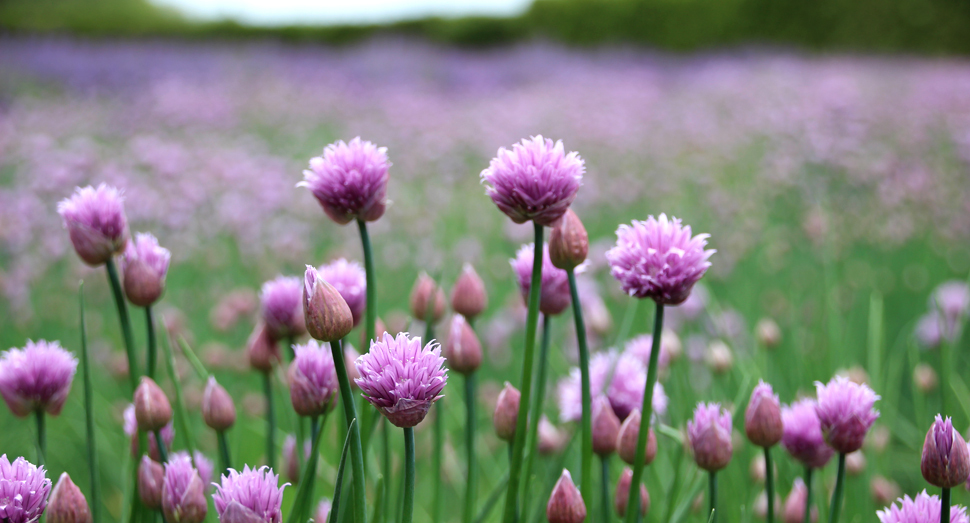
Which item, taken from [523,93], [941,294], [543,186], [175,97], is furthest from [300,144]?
[543,186]

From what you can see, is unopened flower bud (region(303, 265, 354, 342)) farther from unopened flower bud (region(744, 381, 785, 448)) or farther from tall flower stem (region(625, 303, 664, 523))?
unopened flower bud (region(744, 381, 785, 448))

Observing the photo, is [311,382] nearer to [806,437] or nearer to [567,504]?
[567,504]

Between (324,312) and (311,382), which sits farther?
(311,382)

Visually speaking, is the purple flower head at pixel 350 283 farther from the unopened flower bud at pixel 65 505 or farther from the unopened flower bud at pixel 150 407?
the unopened flower bud at pixel 65 505

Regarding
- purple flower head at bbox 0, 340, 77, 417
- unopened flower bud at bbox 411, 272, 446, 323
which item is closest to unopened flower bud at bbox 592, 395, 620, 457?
unopened flower bud at bbox 411, 272, 446, 323

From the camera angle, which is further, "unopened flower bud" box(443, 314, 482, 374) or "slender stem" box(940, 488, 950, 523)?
"unopened flower bud" box(443, 314, 482, 374)

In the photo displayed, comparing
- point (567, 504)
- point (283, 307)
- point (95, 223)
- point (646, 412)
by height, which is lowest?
point (567, 504)

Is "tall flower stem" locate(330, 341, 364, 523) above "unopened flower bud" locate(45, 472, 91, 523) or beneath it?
above

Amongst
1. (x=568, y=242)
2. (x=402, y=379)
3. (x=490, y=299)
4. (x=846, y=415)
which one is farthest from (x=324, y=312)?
(x=490, y=299)
